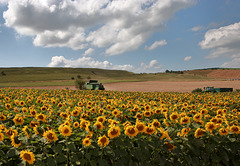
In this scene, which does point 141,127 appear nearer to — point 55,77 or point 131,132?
point 131,132

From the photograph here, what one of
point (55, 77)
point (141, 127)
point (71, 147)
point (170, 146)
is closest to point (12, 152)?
point (71, 147)

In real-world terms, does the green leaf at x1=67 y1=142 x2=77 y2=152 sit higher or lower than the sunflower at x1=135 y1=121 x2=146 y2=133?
lower

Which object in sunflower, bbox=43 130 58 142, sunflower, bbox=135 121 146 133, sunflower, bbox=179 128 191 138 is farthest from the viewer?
sunflower, bbox=179 128 191 138

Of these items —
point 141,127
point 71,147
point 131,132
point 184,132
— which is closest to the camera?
point 71,147

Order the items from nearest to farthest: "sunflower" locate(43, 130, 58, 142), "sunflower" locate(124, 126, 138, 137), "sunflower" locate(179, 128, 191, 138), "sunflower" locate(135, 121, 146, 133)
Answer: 1. "sunflower" locate(43, 130, 58, 142)
2. "sunflower" locate(124, 126, 138, 137)
3. "sunflower" locate(135, 121, 146, 133)
4. "sunflower" locate(179, 128, 191, 138)

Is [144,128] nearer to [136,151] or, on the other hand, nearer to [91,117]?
[136,151]

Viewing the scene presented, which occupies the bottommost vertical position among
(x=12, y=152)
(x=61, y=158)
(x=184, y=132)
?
(x=61, y=158)

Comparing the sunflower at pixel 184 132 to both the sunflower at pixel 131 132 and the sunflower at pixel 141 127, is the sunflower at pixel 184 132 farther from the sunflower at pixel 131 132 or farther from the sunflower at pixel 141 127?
the sunflower at pixel 131 132

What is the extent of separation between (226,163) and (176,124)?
1.17 metres

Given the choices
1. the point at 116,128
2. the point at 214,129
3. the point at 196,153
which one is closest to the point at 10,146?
the point at 116,128

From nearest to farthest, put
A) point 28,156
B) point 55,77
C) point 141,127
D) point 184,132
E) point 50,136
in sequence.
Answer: point 28,156
point 50,136
point 141,127
point 184,132
point 55,77

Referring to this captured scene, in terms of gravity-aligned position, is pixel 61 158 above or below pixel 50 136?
below

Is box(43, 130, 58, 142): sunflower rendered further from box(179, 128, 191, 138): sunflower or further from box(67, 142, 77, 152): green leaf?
box(179, 128, 191, 138): sunflower

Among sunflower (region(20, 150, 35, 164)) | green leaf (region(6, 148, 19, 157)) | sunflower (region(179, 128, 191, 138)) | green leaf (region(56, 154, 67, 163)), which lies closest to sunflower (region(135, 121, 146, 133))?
sunflower (region(179, 128, 191, 138))
